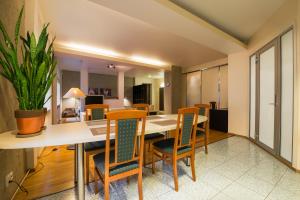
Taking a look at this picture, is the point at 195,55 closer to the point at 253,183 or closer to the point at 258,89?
the point at 258,89

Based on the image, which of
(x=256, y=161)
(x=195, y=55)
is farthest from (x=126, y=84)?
(x=256, y=161)

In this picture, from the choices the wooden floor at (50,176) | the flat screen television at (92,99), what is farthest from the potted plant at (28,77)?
the flat screen television at (92,99)

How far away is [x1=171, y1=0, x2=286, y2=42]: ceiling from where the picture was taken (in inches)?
88.8

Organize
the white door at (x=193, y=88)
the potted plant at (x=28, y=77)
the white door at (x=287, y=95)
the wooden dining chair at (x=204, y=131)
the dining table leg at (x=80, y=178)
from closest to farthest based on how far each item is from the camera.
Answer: the potted plant at (x=28, y=77)
the dining table leg at (x=80, y=178)
the white door at (x=287, y=95)
the wooden dining chair at (x=204, y=131)
the white door at (x=193, y=88)

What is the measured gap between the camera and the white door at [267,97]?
2.71 m

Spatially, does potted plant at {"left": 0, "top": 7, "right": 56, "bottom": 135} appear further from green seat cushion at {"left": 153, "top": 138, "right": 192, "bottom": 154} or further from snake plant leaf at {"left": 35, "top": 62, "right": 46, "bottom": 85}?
green seat cushion at {"left": 153, "top": 138, "right": 192, "bottom": 154}

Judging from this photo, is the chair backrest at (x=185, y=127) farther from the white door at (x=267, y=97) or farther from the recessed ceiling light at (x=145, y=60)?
the recessed ceiling light at (x=145, y=60)

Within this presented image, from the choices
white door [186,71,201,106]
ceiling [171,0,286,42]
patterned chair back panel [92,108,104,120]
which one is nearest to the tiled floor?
patterned chair back panel [92,108,104,120]

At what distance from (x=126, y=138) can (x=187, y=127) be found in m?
0.84

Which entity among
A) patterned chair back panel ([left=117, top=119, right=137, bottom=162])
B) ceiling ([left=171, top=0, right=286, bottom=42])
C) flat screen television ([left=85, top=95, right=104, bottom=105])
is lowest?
patterned chair back panel ([left=117, top=119, right=137, bottom=162])

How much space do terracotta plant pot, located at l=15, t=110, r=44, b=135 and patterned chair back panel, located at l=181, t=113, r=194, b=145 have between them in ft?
4.90

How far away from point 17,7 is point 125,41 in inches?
87.2

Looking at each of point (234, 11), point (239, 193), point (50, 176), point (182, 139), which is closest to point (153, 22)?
point (234, 11)

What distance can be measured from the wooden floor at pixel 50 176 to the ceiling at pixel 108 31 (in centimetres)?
263
